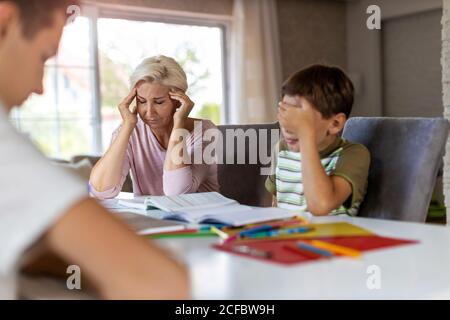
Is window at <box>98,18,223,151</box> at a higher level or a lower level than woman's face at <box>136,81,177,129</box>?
higher

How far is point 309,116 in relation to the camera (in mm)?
1424

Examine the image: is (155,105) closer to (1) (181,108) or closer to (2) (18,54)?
(1) (181,108)

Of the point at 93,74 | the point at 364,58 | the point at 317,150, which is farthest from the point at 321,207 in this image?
the point at 364,58

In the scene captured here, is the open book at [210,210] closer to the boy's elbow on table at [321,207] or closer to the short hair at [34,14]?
the boy's elbow on table at [321,207]

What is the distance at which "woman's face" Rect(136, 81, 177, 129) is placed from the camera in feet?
6.47

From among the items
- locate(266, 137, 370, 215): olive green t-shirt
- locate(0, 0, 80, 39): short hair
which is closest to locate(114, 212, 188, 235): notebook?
locate(266, 137, 370, 215): olive green t-shirt

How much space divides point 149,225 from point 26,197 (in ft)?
2.22

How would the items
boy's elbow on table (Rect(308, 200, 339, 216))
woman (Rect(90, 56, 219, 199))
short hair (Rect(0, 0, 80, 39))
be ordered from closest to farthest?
short hair (Rect(0, 0, 80, 39))
boy's elbow on table (Rect(308, 200, 339, 216))
woman (Rect(90, 56, 219, 199))

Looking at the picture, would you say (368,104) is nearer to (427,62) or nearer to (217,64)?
(427,62)

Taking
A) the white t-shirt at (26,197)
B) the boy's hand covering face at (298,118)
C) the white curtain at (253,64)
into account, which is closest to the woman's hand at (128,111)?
the boy's hand covering face at (298,118)

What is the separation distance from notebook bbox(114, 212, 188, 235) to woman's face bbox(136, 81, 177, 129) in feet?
2.51

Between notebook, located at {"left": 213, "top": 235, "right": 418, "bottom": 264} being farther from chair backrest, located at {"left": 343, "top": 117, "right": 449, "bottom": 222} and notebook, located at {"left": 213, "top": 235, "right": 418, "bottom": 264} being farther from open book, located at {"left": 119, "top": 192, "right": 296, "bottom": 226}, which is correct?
chair backrest, located at {"left": 343, "top": 117, "right": 449, "bottom": 222}

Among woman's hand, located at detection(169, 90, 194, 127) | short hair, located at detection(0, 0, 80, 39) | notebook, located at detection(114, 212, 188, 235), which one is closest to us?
short hair, located at detection(0, 0, 80, 39)
